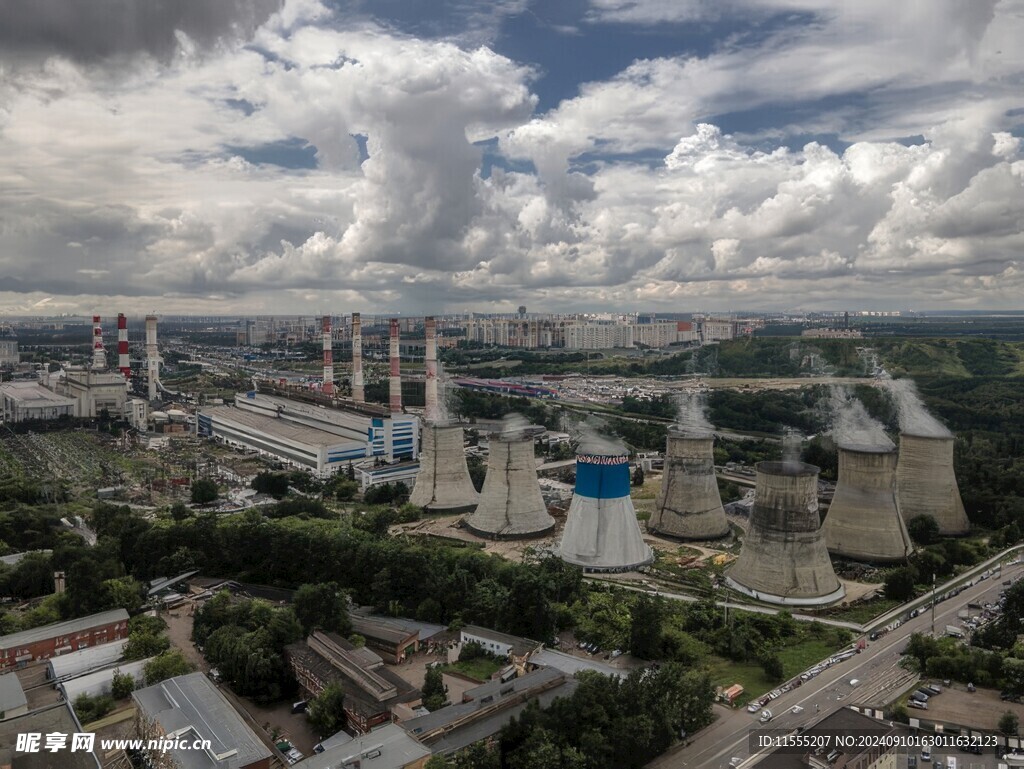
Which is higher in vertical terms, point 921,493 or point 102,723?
point 921,493

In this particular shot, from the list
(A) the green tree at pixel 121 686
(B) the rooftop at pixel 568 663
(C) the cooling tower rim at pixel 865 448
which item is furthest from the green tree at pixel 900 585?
(A) the green tree at pixel 121 686

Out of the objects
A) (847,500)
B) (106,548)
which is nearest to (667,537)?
(847,500)

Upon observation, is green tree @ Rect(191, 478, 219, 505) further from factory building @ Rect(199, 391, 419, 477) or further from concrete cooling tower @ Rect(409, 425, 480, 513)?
concrete cooling tower @ Rect(409, 425, 480, 513)

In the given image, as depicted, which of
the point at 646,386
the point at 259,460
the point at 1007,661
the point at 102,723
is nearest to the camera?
the point at 102,723

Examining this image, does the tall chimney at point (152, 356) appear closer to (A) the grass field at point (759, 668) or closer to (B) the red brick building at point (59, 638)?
(B) the red brick building at point (59, 638)

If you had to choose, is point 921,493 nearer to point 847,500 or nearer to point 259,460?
point 847,500
